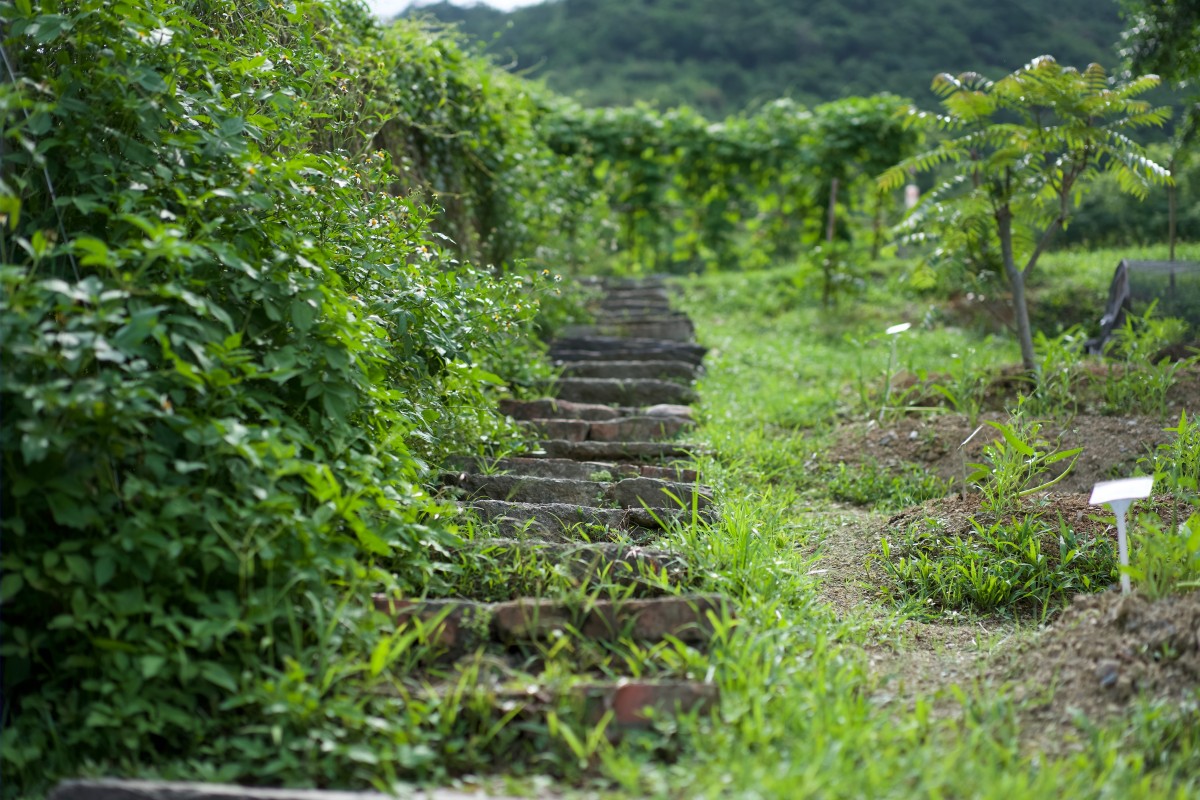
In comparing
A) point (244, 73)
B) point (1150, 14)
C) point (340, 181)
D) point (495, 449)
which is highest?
point (1150, 14)

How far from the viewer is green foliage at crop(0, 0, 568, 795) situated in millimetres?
2092

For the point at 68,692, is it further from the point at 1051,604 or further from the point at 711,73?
the point at 711,73

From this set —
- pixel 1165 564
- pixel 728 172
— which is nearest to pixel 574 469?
pixel 1165 564

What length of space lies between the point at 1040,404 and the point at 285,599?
13.0 ft

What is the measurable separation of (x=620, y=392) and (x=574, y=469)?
1627 mm

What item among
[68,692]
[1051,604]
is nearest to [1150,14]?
[1051,604]

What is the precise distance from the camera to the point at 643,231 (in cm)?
1248

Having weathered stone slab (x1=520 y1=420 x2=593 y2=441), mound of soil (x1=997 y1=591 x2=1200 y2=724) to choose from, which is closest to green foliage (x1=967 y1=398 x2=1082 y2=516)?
mound of soil (x1=997 y1=591 x2=1200 y2=724)

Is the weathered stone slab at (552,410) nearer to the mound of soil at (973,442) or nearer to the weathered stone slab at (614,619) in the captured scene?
the mound of soil at (973,442)

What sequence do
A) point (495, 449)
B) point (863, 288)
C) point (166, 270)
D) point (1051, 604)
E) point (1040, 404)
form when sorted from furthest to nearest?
point (863, 288) < point (1040, 404) < point (495, 449) < point (1051, 604) < point (166, 270)

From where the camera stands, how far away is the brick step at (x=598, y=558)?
275cm

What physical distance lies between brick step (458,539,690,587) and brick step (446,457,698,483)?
2.93 feet

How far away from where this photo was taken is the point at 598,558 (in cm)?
280

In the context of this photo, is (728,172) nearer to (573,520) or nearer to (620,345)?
(620,345)
